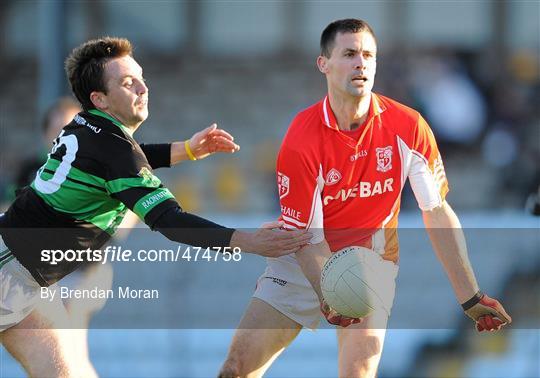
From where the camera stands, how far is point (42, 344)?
531cm

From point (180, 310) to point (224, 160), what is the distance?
6270 mm

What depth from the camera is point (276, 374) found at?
28.7 ft

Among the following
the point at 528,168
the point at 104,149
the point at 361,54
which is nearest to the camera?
the point at 104,149

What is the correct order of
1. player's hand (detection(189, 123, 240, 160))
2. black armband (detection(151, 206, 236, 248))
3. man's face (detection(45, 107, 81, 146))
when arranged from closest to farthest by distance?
black armband (detection(151, 206, 236, 248)), player's hand (detection(189, 123, 240, 160)), man's face (detection(45, 107, 81, 146))

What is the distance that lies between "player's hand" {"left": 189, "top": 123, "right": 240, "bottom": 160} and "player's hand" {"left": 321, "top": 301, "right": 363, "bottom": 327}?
3.91ft

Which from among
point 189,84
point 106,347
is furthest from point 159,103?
point 106,347

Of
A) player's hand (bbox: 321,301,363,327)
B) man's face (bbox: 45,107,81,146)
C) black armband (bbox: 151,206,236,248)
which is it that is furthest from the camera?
man's face (bbox: 45,107,81,146)

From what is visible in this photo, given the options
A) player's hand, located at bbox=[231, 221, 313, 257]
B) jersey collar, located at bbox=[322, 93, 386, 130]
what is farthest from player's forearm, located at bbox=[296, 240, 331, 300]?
jersey collar, located at bbox=[322, 93, 386, 130]

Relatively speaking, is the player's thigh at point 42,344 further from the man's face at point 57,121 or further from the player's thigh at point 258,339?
the man's face at point 57,121

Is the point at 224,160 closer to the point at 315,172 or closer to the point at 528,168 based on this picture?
the point at 528,168

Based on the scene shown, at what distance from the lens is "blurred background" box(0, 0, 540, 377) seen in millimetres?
13086

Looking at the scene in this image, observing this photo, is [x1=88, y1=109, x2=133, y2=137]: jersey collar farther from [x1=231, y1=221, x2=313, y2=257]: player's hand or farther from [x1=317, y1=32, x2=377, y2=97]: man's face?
[x1=317, y1=32, x2=377, y2=97]: man's face

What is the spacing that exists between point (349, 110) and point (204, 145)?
965 mm

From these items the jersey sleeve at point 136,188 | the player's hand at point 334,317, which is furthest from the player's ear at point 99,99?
the player's hand at point 334,317
